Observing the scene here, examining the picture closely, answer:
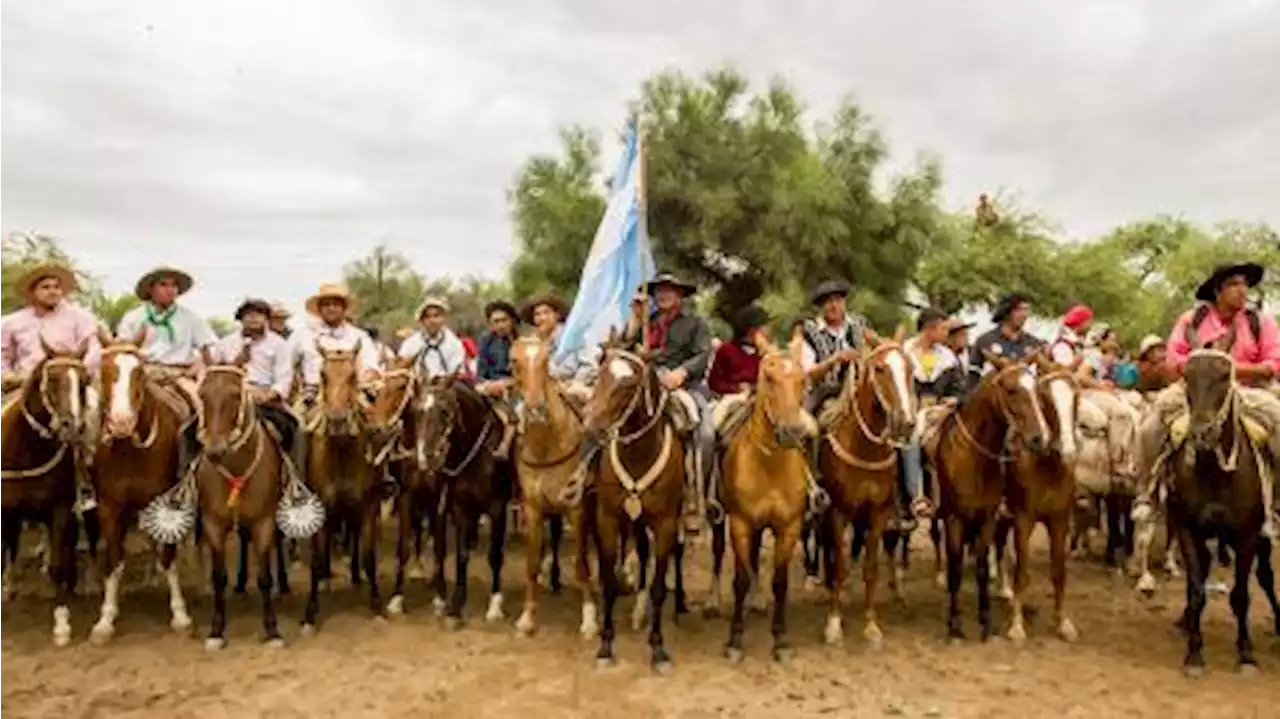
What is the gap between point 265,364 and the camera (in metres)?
10.7

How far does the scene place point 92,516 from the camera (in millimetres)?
10102

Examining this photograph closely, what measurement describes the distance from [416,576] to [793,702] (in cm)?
555

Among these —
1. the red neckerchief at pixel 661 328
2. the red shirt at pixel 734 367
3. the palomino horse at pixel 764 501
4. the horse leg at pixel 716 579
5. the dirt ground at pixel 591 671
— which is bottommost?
the dirt ground at pixel 591 671

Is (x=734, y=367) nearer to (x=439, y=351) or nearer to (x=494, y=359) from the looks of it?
(x=494, y=359)

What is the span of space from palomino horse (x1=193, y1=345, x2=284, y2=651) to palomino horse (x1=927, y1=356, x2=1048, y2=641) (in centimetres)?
566

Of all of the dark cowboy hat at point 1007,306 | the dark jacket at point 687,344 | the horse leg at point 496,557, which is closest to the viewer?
the dark jacket at point 687,344

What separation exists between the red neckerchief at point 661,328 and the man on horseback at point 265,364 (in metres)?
3.39

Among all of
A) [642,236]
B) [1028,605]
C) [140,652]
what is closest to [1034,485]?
[1028,605]

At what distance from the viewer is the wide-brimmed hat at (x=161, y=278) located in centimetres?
995

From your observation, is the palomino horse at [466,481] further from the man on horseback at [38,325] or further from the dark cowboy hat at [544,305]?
the man on horseback at [38,325]

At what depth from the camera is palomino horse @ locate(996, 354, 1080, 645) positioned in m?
8.80

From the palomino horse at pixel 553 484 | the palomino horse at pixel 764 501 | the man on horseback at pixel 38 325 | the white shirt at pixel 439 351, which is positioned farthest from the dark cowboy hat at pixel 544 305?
the man on horseback at pixel 38 325

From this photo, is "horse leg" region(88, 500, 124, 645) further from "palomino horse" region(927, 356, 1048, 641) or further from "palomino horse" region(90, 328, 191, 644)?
"palomino horse" region(927, 356, 1048, 641)

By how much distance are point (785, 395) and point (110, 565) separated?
5.76 m
